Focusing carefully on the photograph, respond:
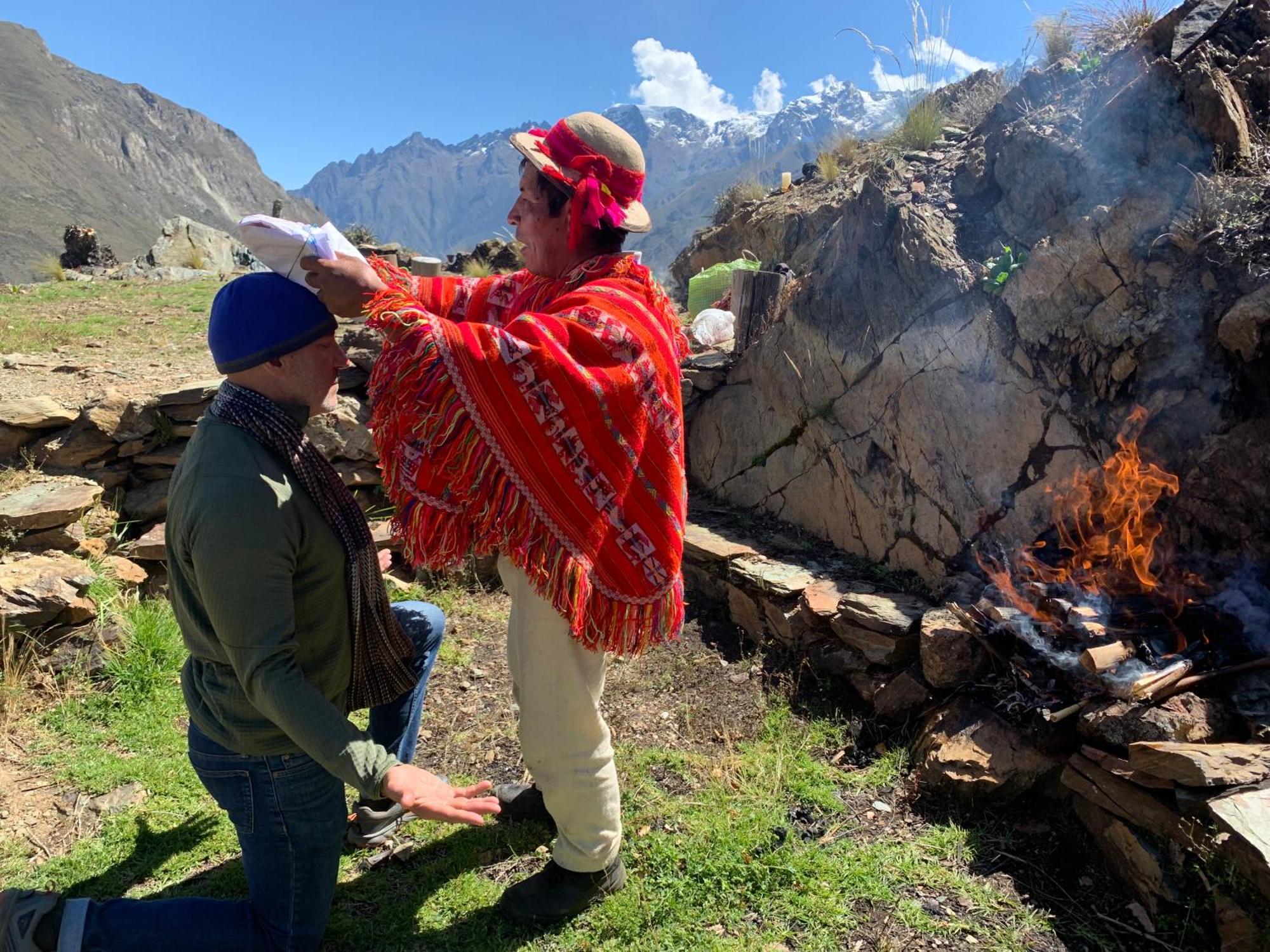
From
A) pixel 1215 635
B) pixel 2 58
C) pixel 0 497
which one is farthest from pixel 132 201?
pixel 1215 635

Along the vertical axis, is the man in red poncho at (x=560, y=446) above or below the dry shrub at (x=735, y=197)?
below

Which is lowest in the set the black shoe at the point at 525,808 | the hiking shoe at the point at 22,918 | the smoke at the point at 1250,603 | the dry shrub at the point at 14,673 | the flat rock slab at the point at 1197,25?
the black shoe at the point at 525,808

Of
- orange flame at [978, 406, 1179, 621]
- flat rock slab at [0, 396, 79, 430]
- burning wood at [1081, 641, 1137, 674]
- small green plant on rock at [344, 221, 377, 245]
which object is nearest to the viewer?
burning wood at [1081, 641, 1137, 674]

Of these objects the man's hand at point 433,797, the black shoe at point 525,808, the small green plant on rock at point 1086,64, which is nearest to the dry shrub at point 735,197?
the small green plant on rock at point 1086,64

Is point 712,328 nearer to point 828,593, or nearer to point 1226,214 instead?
point 828,593

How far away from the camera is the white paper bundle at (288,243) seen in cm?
176

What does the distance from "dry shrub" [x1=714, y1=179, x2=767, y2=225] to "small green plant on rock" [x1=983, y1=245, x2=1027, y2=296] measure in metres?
7.30

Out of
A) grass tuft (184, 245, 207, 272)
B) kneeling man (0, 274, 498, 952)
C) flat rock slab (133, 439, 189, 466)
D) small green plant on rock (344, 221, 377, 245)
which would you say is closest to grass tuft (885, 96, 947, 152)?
flat rock slab (133, 439, 189, 466)

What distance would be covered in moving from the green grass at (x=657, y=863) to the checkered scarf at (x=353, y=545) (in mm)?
714

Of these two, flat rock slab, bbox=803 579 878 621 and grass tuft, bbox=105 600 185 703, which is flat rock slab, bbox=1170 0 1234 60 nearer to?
flat rock slab, bbox=803 579 878 621

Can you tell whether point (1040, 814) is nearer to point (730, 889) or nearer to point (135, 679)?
point (730, 889)

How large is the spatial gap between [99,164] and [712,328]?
86.4 meters

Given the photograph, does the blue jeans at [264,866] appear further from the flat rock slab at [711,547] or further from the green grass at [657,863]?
the flat rock slab at [711,547]

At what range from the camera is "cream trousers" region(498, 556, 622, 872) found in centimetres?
208
